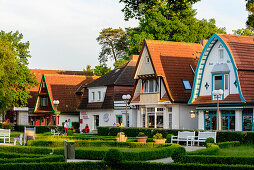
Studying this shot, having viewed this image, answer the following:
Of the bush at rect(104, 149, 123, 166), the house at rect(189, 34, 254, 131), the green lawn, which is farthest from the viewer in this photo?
the house at rect(189, 34, 254, 131)

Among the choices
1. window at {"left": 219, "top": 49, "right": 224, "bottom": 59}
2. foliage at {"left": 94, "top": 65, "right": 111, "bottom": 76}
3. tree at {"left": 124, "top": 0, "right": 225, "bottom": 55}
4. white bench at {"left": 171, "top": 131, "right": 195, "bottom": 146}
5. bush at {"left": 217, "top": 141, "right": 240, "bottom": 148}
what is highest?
tree at {"left": 124, "top": 0, "right": 225, "bottom": 55}

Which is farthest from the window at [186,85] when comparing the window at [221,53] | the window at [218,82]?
the window at [221,53]

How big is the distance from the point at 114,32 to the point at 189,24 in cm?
1796

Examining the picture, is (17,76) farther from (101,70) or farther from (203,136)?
(203,136)

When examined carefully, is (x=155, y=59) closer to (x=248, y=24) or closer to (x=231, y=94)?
(x=231, y=94)

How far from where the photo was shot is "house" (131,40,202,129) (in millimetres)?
48125

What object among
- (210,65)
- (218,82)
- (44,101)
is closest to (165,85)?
(210,65)

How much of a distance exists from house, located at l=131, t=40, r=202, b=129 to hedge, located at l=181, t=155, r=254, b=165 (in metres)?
25.8

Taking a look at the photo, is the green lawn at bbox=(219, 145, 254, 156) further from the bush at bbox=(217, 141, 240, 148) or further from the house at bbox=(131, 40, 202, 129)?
the house at bbox=(131, 40, 202, 129)

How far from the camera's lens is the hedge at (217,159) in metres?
21.0

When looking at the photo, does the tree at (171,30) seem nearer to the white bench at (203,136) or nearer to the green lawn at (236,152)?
the white bench at (203,136)

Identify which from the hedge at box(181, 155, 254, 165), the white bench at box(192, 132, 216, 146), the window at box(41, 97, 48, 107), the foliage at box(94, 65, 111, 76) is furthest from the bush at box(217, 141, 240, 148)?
the foliage at box(94, 65, 111, 76)

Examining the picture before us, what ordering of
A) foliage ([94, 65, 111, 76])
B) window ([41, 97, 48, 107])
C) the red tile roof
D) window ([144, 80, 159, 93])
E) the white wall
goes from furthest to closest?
foliage ([94, 65, 111, 76]) → window ([41, 97, 48, 107]) → window ([144, 80, 159, 93]) → the red tile roof → the white wall

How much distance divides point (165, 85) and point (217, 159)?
2687 centimetres
